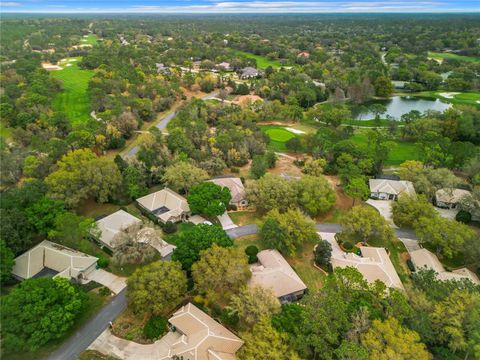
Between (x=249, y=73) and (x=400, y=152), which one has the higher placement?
(x=249, y=73)

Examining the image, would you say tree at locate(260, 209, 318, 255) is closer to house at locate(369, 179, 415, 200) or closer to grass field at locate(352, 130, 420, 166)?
house at locate(369, 179, 415, 200)

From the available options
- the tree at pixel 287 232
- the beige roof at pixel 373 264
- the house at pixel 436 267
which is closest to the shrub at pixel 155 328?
the tree at pixel 287 232

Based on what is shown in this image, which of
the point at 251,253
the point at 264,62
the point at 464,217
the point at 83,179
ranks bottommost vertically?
the point at 251,253

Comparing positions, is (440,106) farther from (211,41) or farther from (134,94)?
(211,41)

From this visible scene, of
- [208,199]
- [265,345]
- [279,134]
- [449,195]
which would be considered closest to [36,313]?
[265,345]

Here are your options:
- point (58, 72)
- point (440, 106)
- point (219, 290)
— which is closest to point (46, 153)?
point (219, 290)

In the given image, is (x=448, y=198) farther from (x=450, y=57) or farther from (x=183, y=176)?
(x=450, y=57)

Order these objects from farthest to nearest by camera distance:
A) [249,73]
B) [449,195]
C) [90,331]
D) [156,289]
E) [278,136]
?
[249,73], [278,136], [449,195], [156,289], [90,331]
